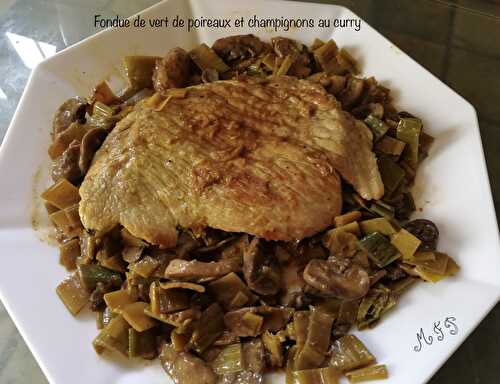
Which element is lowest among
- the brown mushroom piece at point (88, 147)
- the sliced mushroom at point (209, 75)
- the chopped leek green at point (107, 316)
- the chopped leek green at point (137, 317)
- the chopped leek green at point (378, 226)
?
the chopped leek green at point (107, 316)

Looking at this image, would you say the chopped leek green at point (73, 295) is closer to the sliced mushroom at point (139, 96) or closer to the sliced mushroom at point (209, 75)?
the sliced mushroom at point (139, 96)

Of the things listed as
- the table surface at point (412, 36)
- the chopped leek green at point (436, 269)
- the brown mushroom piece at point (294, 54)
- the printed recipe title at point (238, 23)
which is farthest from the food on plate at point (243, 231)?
the table surface at point (412, 36)

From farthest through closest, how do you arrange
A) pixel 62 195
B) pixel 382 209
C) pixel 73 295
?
1. pixel 62 195
2. pixel 382 209
3. pixel 73 295

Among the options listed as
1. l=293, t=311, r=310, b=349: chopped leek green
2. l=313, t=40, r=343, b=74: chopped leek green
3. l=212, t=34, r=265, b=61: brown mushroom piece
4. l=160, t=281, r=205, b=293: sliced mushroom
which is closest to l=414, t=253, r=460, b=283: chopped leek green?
l=293, t=311, r=310, b=349: chopped leek green

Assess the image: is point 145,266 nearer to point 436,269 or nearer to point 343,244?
point 343,244

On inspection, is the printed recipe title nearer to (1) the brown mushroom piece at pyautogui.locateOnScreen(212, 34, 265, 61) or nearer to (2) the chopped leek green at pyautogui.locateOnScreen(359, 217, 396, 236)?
(1) the brown mushroom piece at pyautogui.locateOnScreen(212, 34, 265, 61)

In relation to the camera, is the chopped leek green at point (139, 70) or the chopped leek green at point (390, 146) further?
the chopped leek green at point (139, 70)

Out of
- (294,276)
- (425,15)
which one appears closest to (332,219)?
(294,276)

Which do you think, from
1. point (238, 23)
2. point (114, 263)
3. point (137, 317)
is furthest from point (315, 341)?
point (238, 23)
